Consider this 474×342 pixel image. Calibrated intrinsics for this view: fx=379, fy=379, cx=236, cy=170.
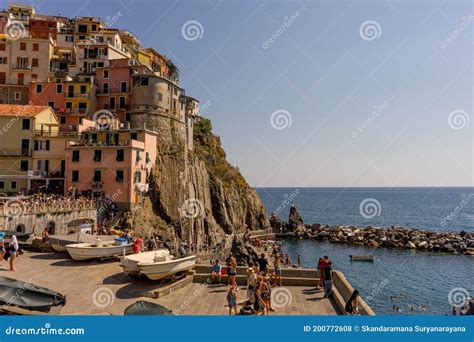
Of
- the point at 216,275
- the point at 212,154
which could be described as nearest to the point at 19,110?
the point at 216,275

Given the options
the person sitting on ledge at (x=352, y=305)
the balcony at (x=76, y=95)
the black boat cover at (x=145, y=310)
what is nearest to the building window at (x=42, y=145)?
the balcony at (x=76, y=95)

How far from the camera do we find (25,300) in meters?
12.0

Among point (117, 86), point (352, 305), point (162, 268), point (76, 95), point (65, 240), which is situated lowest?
point (352, 305)

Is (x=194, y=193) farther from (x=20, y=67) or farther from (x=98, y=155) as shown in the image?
(x=20, y=67)

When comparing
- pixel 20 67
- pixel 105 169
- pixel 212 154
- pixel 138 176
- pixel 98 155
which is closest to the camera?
pixel 105 169

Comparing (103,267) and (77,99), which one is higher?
(77,99)

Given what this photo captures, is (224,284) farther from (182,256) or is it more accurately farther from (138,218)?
(138,218)

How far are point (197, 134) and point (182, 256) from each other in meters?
62.6

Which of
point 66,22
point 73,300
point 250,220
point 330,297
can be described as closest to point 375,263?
point 250,220

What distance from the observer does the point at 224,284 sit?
1742cm

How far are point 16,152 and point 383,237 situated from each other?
7151 cm

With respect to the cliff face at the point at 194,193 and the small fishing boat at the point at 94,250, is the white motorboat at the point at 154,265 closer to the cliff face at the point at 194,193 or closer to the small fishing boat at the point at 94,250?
the small fishing boat at the point at 94,250

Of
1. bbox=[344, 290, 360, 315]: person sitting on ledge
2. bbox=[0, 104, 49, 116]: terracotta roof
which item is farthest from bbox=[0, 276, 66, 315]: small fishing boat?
bbox=[0, 104, 49, 116]: terracotta roof

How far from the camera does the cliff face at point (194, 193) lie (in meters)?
49.0
